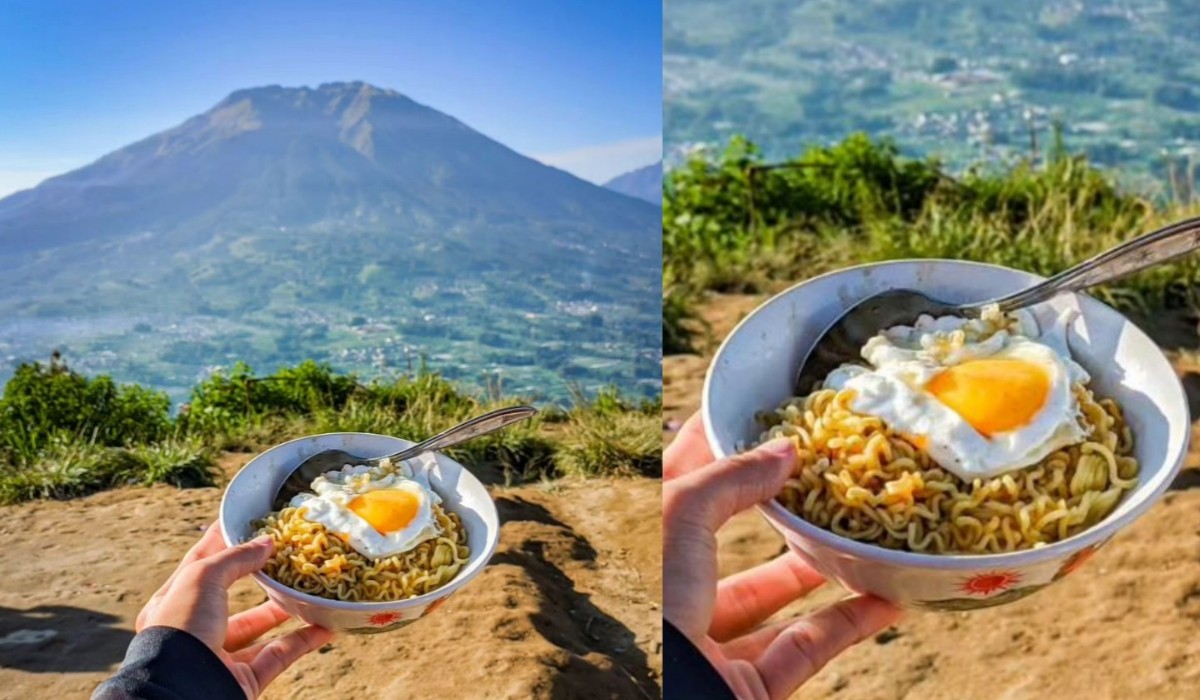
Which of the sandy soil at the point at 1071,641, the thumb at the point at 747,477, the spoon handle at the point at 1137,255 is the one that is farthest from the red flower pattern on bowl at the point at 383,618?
the spoon handle at the point at 1137,255

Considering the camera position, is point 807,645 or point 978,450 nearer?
point 978,450

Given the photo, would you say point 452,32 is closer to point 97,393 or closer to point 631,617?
point 97,393

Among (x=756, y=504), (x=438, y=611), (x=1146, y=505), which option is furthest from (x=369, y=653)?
(x=1146, y=505)

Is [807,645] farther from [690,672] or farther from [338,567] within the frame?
[338,567]

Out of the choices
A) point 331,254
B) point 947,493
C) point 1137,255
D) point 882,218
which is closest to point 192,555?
point 331,254

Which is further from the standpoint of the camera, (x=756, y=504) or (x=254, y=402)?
(x=254, y=402)

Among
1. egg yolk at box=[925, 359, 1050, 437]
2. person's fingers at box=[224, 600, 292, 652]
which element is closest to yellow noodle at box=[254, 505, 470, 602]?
person's fingers at box=[224, 600, 292, 652]
